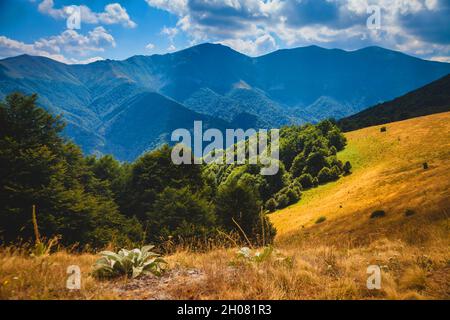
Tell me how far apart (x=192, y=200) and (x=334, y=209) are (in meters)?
26.1

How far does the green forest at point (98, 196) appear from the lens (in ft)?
72.4

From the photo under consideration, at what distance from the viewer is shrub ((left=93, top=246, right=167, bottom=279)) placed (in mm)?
6055

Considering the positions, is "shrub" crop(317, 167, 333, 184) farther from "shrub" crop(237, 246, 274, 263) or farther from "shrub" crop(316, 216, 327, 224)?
"shrub" crop(237, 246, 274, 263)

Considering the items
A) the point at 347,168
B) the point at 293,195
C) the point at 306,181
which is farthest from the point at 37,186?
the point at 306,181

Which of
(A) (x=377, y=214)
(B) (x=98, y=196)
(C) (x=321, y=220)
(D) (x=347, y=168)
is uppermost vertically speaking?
(D) (x=347, y=168)

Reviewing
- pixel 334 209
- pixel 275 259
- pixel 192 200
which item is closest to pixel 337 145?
pixel 334 209

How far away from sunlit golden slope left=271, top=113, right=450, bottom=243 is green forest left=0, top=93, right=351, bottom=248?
7.61 metres

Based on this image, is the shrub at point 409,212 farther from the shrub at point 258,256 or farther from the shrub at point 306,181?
the shrub at point 306,181

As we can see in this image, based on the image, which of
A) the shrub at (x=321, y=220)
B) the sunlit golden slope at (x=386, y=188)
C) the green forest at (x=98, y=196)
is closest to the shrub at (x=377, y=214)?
the sunlit golden slope at (x=386, y=188)

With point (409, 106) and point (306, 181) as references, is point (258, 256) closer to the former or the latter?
point (306, 181)

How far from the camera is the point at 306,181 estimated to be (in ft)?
264

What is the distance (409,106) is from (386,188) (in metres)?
97.6

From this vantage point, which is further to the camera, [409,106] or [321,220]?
[409,106]

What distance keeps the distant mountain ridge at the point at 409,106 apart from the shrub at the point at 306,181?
138ft
